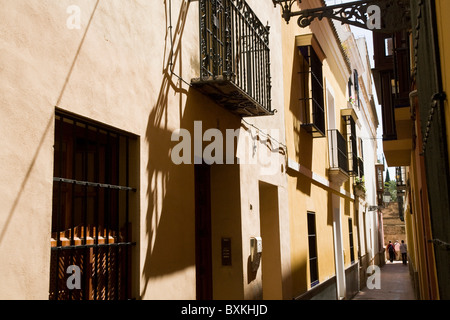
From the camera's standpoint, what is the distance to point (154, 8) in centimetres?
446

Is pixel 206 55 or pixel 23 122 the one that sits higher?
pixel 206 55

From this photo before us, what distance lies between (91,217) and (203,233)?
7.34 ft

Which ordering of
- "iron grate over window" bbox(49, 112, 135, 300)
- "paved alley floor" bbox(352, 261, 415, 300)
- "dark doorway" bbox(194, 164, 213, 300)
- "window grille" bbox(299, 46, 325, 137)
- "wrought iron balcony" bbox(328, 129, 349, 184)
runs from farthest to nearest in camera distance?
"paved alley floor" bbox(352, 261, 415, 300), "wrought iron balcony" bbox(328, 129, 349, 184), "window grille" bbox(299, 46, 325, 137), "dark doorway" bbox(194, 164, 213, 300), "iron grate over window" bbox(49, 112, 135, 300)

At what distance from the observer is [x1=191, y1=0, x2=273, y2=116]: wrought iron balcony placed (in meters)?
5.25

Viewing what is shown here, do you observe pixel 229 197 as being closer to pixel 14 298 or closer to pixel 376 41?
pixel 14 298

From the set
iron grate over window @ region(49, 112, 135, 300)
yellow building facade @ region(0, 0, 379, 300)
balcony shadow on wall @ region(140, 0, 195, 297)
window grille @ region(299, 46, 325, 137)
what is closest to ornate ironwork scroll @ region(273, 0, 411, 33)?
yellow building facade @ region(0, 0, 379, 300)

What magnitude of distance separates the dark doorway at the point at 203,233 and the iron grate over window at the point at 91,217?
6.47 ft

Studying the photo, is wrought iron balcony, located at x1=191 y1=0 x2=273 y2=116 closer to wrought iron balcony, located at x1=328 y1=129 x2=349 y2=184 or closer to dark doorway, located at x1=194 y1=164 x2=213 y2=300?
dark doorway, located at x1=194 y1=164 x2=213 y2=300

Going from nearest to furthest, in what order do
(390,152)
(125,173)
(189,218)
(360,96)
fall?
(125,173)
(189,218)
(390,152)
(360,96)

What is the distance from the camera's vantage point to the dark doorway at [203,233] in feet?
19.6

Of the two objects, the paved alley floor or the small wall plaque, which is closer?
the small wall plaque

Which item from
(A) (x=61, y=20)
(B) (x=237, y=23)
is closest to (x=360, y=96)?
(B) (x=237, y=23)

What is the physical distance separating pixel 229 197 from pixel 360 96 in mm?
17134

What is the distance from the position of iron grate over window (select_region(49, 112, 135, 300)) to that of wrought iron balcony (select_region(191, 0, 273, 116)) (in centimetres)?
154
